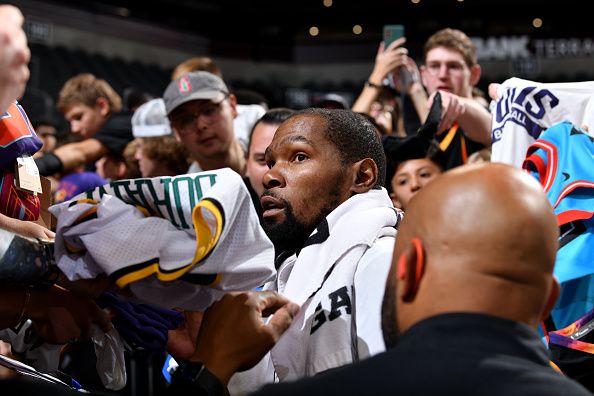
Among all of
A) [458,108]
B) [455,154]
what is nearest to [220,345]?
[458,108]

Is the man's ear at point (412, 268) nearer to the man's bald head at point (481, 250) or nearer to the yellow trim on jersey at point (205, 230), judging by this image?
the man's bald head at point (481, 250)

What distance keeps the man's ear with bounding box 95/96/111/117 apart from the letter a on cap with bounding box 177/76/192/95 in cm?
122

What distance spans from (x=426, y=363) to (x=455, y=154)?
2.35m

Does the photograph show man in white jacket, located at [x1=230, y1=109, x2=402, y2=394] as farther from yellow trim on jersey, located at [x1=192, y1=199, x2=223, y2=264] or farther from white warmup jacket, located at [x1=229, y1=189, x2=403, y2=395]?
yellow trim on jersey, located at [x1=192, y1=199, x2=223, y2=264]

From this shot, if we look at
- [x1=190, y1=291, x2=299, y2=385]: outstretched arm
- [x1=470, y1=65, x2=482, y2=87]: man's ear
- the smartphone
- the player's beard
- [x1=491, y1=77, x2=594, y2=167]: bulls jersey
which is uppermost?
the smartphone

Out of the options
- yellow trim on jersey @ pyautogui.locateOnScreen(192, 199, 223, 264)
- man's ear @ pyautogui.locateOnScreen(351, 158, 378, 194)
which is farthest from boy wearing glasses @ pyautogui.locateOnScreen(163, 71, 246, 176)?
yellow trim on jersey @ pyautogui.locateOnScreen(192, 199, 223, 264)

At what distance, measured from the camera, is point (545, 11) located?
41.2 ft

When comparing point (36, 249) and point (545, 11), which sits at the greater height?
point (545, 11)

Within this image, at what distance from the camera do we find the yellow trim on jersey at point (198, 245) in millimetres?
→ 1216

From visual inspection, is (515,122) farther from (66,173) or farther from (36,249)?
(66,173)

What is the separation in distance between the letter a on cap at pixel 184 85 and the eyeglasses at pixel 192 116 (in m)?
0.08

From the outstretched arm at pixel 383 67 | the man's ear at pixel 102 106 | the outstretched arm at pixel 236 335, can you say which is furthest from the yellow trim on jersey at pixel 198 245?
the man's ear at pixel 102 106

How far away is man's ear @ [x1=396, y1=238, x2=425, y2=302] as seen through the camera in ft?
3.33

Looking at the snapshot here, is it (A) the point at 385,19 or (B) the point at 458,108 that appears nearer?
(B) the point at 458,108
